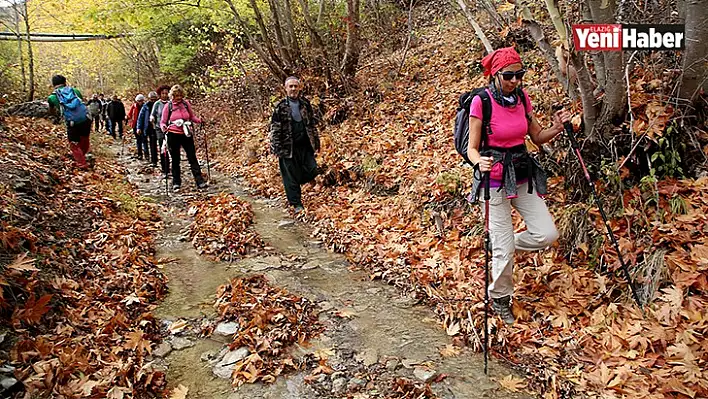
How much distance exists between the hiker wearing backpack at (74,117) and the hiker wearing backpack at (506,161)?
9990 millimetres

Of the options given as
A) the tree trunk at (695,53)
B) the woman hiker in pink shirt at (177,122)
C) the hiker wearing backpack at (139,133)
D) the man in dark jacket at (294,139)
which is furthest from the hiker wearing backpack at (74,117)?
the tree trunk at (695,53)

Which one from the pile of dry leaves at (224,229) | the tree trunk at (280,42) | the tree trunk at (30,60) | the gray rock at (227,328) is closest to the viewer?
the gray rock at (227,328)

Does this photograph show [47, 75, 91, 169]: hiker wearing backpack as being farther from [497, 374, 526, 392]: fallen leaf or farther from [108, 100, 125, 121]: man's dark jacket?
[497, 374, 526, 392]: fallen leaf

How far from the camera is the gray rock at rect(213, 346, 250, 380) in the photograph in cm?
414

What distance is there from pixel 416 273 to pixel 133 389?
334cm

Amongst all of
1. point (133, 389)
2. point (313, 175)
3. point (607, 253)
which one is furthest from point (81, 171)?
point (607, 253)

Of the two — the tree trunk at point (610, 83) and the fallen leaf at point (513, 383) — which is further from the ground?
the tree trunk at point (610, 83)

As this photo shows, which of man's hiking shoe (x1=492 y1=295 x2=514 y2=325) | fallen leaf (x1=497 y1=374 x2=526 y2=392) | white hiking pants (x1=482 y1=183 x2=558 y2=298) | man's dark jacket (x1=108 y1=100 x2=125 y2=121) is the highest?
man's dark jacket (x1=108 y1=100 x2=125 y2=121)

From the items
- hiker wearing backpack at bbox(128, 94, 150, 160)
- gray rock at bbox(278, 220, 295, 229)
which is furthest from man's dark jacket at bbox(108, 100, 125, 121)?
gray rock at bbox(278, 220, 295, 229)

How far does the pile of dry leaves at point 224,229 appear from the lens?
7.04m

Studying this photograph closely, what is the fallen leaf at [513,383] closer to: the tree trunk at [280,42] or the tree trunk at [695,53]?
the tree trunk at [695,53]

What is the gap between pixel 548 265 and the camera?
16.6 feet

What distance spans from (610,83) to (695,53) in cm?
79

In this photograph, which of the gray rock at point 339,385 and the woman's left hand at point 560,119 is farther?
the woman's left hand at point 560,119
